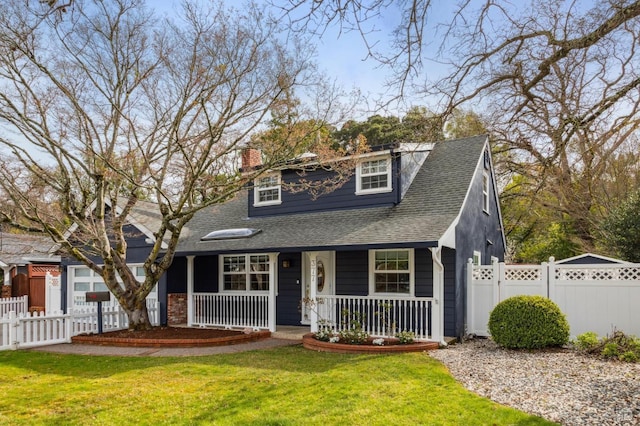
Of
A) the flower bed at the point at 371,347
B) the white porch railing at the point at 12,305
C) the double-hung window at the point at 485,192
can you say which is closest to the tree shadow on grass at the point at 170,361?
the flower bed at the point at 371,347

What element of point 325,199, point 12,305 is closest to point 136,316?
point 325,199

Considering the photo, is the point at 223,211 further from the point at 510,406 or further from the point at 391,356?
the point at 510,406

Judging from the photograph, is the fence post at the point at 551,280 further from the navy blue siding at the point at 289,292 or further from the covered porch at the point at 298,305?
the navy blue siding at the point at 289,292

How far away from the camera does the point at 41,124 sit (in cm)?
1177

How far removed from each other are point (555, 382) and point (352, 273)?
6837 mm

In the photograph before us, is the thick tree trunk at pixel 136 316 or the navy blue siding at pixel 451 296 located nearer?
the navy blue siding at pixel 451 296

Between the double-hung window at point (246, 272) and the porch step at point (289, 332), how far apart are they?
1.46 metres

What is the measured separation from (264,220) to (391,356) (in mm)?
7230

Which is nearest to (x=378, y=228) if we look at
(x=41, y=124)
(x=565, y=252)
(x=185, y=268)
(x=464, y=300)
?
(x=464, y=300)

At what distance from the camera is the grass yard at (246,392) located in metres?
5.79

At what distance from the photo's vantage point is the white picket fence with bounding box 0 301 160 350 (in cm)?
1136

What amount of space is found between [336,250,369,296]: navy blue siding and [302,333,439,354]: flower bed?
8.61ft

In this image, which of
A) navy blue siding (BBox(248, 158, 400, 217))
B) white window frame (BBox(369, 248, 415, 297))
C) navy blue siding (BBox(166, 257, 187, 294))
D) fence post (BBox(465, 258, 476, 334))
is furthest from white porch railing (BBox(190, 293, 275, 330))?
fence post (BBox(465, 258, 476, 334))

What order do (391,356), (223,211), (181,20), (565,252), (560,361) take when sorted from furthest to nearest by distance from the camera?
(565,252) < (223,211) < (181,20) < (391,356) < (560,361)
